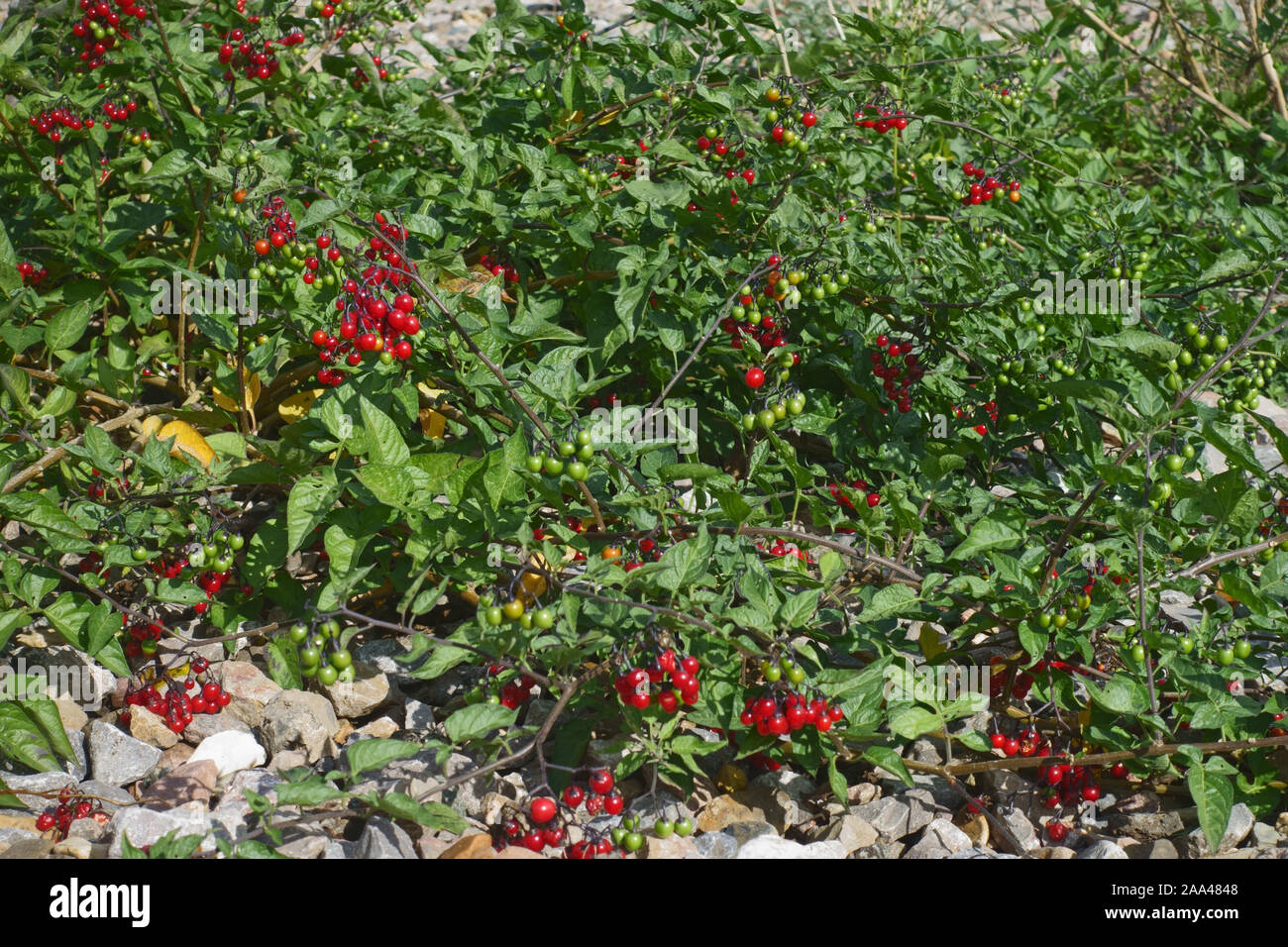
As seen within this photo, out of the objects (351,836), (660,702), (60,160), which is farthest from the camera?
(60,160)

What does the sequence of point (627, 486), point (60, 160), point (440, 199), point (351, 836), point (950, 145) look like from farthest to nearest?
point (950, 145)
point (60, 160)
point (440, 199)
point (627, 486)
point (351, 836)

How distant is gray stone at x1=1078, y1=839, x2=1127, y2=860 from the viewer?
2.39 m

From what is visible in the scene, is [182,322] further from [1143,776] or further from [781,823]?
[1143,776]

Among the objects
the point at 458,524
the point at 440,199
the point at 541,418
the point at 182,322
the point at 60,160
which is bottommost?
the point at 458,524

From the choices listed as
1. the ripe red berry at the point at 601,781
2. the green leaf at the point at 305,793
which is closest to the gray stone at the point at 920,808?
the ripe red berry at the point at 601,781

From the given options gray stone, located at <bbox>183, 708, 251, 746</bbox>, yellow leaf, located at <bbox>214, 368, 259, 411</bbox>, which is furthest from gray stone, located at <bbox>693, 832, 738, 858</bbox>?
yellow leaf, located at <bbox>214, 368, 259, 411</bbox>

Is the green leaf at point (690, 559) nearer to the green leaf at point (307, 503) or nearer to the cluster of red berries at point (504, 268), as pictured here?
the green leaf at point (307, 503)

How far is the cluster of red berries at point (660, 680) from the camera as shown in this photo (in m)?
2.07

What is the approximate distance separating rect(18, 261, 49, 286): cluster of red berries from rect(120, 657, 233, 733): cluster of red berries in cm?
148

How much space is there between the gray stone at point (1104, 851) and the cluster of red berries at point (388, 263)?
1965 mm

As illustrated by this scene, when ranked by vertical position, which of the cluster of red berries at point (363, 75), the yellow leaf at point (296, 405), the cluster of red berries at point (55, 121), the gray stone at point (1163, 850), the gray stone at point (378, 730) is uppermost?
the cluster of red berries at point (363, 75)

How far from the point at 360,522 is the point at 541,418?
0.49 m

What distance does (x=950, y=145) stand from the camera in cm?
420

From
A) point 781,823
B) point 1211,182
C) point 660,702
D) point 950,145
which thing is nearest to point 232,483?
point 660,702
